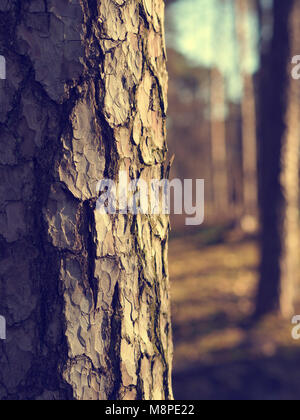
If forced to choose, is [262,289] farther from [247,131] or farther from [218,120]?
[218,120]

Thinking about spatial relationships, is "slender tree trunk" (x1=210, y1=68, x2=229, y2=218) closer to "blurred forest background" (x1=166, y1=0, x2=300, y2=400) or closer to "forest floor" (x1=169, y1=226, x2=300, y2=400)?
"blurred forest background" (x1=166, y1=0, x2=300, y2=400)

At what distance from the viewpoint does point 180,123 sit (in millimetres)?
26188

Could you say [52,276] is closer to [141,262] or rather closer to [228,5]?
[141,262]

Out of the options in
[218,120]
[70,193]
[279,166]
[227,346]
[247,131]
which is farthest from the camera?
[218,120]

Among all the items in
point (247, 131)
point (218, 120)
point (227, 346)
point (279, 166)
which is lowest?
point (227, 346)

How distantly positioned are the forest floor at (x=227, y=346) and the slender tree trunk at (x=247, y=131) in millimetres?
5505

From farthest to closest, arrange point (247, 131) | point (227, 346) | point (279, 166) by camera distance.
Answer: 1. point (247, 131)
2. point (279, 166)
3. point (227, 346)

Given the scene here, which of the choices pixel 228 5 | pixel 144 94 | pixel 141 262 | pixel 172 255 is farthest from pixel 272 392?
pixel 228 5

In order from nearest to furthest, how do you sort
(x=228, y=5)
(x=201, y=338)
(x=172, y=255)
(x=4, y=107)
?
1. (x=4, y=107)
2. (x=201, y=338)
3. (x=172, y=255)
4. (x=228, y=5)

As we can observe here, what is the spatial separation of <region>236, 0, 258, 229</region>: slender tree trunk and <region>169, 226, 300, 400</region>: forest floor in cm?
550

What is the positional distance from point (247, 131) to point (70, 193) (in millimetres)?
13438

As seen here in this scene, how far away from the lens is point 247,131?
1401 cm

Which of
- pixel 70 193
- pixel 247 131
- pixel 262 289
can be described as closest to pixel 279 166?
pixel 262 289
